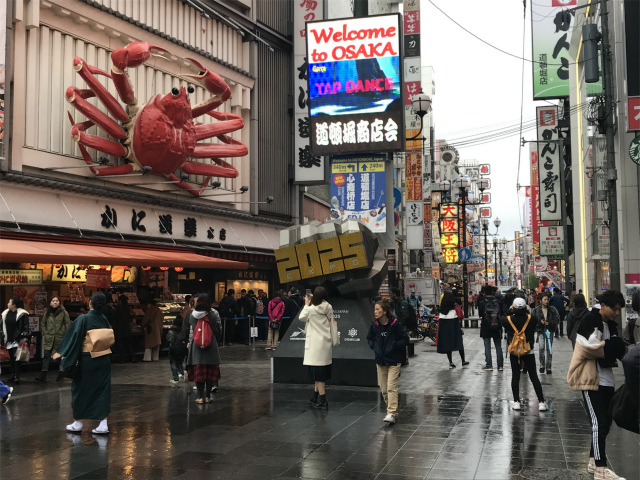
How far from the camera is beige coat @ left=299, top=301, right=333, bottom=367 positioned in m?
10.7

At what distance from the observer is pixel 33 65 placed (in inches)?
667

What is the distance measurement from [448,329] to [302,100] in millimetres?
14546

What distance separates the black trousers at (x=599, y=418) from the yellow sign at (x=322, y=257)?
6.62 meters

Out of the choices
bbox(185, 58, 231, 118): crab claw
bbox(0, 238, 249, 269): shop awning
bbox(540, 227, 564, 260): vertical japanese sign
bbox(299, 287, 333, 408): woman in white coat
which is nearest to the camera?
bbox(299, 287, 333, 408): woman in white coat

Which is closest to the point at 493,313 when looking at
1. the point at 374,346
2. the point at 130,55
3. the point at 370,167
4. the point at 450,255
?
the point at 374,346

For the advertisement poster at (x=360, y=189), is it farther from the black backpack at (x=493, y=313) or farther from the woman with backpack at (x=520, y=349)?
the woman with backpack at (x=520, y=349)

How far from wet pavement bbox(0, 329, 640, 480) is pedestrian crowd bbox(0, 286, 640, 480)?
41cm

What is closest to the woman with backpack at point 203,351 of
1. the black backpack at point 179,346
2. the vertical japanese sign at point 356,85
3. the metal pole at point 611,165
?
the black backpack at point 179,346

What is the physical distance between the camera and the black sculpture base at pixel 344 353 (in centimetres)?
1281

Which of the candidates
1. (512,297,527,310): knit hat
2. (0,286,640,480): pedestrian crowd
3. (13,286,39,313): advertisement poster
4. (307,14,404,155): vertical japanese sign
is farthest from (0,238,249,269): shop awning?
(512,297,527,310): knit hat

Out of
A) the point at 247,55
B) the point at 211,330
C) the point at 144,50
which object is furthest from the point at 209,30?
the point at 211,330

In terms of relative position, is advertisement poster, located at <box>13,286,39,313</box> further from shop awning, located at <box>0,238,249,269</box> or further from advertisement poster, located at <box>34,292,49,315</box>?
shop awning, located at <box>0,238,249,269</box>

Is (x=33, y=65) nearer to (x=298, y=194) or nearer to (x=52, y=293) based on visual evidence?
(x=52, y=293)

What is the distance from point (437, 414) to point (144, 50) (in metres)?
13.2
